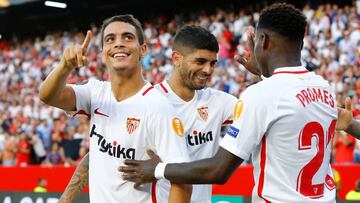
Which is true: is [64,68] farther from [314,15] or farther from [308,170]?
[314,15]

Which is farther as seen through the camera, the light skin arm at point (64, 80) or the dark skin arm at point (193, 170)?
the light skin arm at point (64, 80)

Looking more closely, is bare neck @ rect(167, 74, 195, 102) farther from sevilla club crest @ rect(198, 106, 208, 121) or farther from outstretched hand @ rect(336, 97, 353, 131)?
outstretched hand @ rect(336, 97, 353, 131)

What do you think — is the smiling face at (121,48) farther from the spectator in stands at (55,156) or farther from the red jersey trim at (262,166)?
the spectator in stands at (55,156)

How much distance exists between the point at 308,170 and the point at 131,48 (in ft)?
5.04

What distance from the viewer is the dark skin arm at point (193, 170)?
3965 mm

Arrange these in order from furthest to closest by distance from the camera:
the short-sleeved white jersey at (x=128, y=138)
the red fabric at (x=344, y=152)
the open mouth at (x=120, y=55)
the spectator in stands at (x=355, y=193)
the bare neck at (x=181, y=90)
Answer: the red fabric at (x=344, y=152) < the spectator in stands at (x=355, y=193) < the bare neck at (x=181, y=90) < the open mouth at (x=120, y=55) < the short-sleeved white jersey at (x=128, y=138)

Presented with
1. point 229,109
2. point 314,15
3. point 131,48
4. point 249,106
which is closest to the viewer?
point 249,106

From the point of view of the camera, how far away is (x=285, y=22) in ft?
13.3

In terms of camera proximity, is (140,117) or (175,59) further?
(175,59)

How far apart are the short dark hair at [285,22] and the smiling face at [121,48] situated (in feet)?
3.44

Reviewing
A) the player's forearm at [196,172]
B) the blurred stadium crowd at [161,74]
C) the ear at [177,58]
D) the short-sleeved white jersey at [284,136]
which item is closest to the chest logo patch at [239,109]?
the short-sleeved white jersey at [284,136]

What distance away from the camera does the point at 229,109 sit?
5.90 meters

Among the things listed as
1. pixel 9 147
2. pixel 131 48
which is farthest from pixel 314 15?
pixel 131 48

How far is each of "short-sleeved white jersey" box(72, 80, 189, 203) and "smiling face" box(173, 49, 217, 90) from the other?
103 cm
